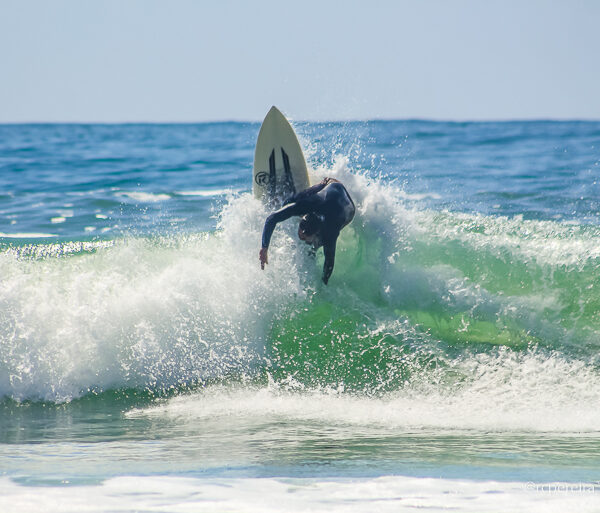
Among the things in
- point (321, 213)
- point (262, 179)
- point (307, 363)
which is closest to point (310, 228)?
point (321, 213)

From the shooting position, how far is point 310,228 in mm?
6387

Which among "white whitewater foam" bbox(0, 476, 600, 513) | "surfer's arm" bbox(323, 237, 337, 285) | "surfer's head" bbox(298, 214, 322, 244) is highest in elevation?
"surfer's head" bbox(298, 214, 322, 244)

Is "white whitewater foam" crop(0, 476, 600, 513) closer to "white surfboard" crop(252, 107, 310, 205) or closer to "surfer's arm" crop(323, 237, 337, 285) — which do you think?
"surfer's arm" crop(323, 237, 337, 285)

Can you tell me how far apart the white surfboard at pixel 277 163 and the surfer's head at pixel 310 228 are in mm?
798

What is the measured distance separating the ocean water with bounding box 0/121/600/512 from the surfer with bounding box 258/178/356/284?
1.42 ft

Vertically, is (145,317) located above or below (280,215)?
below

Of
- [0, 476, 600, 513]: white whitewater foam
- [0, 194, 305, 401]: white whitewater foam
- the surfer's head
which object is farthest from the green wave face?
[0, 476, 600, 513]: white whitewater foam

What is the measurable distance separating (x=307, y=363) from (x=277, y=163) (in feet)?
6.86

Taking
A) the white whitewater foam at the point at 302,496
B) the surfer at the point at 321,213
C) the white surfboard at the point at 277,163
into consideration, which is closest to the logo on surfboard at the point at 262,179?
the white surfboard at the point at 277,163

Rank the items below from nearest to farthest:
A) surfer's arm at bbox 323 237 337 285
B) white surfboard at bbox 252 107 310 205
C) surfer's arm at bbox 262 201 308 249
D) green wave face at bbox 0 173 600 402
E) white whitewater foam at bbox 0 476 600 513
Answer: white whitewater foam at bbox 0 476 600 513 < surfer's arm at bbox 262 201 308 249 < green wave face at bbox 0 173 600 402 < surfer's arm at bbox 323 237 337 285 < white surfboard at bbox 252 107 310 205

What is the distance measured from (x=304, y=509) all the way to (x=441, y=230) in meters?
4.90

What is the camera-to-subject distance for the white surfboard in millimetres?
7156

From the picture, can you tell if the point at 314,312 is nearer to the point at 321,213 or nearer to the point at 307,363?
the point at 307,363

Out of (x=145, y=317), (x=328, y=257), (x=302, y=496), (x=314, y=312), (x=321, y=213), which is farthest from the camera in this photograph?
(x=314, y=312)
